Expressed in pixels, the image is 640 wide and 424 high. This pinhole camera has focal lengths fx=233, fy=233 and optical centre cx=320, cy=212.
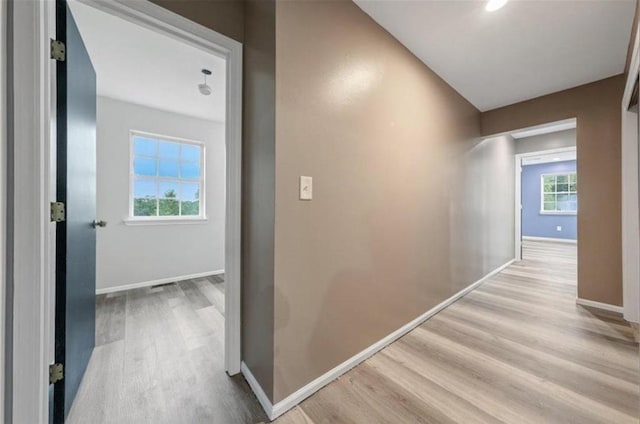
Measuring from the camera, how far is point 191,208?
388 centimetres

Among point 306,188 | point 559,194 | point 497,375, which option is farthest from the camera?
point 559,194

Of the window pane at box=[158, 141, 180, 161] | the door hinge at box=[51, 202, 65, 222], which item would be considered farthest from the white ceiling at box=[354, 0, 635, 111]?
the window pane at box=[158, 141, 180, 161]

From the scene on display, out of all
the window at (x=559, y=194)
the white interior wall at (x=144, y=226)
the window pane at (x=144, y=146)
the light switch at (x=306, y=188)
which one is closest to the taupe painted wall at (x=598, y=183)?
the light switch at (x=306, y=188)

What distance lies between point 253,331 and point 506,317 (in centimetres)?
250

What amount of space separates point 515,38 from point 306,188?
7.48 feet

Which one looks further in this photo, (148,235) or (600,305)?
(148,235)

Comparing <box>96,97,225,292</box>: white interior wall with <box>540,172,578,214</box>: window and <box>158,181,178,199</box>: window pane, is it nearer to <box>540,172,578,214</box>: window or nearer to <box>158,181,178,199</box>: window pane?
<box>158,181,178,199</box>: window pane

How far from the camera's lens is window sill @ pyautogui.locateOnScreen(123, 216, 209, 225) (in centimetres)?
324

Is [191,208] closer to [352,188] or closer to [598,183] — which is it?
[352,188]

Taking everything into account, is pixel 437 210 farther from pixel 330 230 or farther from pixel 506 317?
pixel 330 230

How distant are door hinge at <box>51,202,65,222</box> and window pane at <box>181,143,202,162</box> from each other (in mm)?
2910

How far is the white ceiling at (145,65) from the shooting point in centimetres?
193

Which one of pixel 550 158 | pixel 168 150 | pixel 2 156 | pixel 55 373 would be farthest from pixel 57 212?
pixel 550 158

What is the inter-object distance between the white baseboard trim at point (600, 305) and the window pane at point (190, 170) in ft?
17.9
